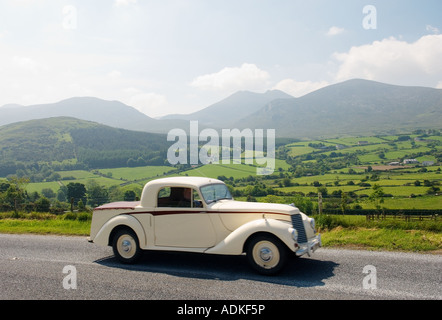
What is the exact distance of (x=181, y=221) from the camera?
809cm

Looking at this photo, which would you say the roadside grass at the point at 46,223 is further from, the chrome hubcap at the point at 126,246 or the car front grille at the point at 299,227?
the car front grille at the point at 299,227

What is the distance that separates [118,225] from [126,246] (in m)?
0.58

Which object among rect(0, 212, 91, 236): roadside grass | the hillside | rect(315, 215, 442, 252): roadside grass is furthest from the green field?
rect(315, 215, 442, 252): roadside grass

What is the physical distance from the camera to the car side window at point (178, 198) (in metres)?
8.13

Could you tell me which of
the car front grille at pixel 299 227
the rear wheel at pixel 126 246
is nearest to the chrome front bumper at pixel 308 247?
the car front grille at pixel 299 227

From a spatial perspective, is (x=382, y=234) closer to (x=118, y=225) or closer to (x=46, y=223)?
(x=118, y=225)

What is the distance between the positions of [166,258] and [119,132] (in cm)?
17340

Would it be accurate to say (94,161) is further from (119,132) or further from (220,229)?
(220,229)

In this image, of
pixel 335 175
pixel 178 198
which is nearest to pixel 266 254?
pixel 178 198

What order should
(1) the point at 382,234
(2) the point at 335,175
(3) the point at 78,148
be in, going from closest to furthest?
(1) the point at 382,234, (2) the point at 335,175, (3) the point at 78,148

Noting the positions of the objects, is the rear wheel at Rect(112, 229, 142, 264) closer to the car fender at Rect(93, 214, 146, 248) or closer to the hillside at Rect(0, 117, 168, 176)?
the car fender at Rect(93, 214, 146, 248)

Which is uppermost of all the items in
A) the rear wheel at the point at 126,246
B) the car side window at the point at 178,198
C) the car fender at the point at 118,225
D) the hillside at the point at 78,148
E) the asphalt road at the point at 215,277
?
the hillside at the point at 78,148

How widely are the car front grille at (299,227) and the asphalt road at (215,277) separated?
29.0 inches
